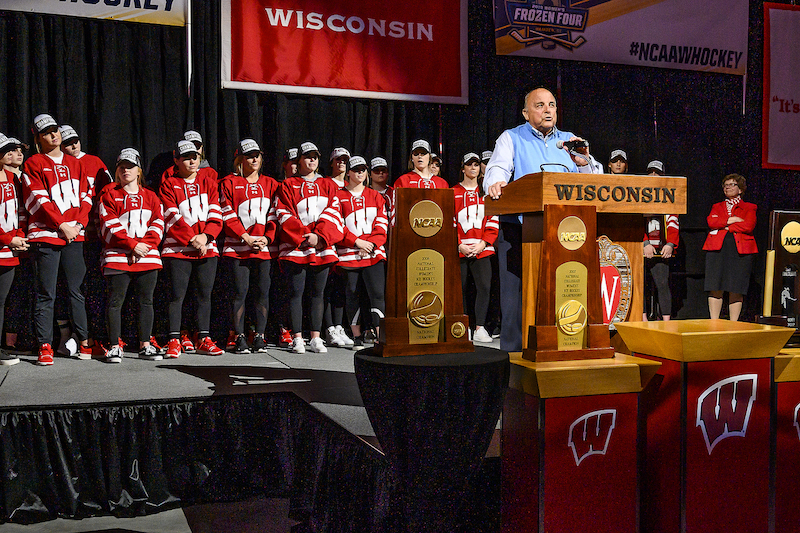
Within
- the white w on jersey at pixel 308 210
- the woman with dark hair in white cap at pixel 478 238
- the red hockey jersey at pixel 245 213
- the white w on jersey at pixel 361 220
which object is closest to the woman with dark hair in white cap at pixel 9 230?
the red hockey jersey at pixel 245 213

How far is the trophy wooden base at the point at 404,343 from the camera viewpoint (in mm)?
1553

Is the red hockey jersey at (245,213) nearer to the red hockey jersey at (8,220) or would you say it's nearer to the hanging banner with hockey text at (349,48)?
the hanging banner with hockey text at (349,48)

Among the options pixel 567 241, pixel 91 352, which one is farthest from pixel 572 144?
pixel 91 352

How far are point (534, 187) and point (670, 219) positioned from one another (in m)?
4.41

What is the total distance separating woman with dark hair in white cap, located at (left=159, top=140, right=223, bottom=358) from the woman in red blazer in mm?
4156

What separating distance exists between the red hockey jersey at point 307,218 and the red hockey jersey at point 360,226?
0.26 ft

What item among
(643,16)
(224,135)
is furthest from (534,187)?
(643,16)

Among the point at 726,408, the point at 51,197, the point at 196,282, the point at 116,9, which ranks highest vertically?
the point at 116,9

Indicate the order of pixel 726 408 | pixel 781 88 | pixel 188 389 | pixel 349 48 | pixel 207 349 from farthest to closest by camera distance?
pixel 781 88, pixel 349 48, pixel 207 349, pixel 188 389, pixel 726 408

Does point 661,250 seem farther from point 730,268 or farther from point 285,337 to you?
point 285,337

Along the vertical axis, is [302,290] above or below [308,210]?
below

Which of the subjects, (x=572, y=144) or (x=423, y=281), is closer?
(x=423, y=281)

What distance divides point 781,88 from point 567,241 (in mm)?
5548

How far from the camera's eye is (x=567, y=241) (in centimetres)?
160
